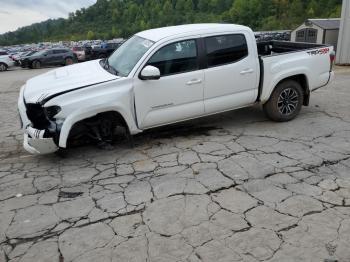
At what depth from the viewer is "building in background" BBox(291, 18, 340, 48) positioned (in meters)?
23.6

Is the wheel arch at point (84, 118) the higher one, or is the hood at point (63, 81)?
the hood at point (63, 81)

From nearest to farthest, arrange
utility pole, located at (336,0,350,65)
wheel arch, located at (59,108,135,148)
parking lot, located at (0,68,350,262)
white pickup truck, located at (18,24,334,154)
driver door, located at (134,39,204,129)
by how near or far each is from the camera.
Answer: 1. parking lot, located at (0,68,350,262)
2. wheel arch, located at (59,108,135,148)
3. white pickup truck, located at (18,24,334,154)
4. driver door, located at (134,39,204,129)
5. utility pole, located at (336,0,350,65)

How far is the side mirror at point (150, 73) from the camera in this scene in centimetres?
499

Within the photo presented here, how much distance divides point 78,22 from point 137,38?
138100 mm

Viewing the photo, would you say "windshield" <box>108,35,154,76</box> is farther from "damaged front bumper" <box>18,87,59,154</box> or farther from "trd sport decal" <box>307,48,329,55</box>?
"trd sport decal" <box>307,48,329,55</box>

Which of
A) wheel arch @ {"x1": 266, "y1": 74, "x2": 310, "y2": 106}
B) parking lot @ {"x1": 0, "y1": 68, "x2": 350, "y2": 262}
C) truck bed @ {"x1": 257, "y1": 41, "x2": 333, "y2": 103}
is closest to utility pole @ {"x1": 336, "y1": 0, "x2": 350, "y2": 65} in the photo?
truck bed @ {"x1": 257, "y1": 41, "x2": 333, "y2": 103}

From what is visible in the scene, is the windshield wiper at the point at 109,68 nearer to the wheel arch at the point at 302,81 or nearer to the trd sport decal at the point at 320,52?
the wheel arch at the point at 302,81

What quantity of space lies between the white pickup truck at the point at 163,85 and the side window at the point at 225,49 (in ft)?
0.05

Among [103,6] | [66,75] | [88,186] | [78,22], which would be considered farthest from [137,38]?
[78,22]

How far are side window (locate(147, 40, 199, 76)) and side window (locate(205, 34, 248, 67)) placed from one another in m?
0.28

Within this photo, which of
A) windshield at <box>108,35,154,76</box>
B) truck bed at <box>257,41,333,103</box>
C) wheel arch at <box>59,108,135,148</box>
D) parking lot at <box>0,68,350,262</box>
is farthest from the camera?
truck bed at <box>257,41,333,103</box>

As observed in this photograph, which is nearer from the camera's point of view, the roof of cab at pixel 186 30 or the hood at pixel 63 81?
the hood at pixel 63 81

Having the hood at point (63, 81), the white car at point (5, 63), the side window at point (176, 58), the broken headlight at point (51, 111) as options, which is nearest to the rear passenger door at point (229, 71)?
the side window at point (176, 58)

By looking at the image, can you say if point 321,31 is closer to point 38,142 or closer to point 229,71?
point 229,71
